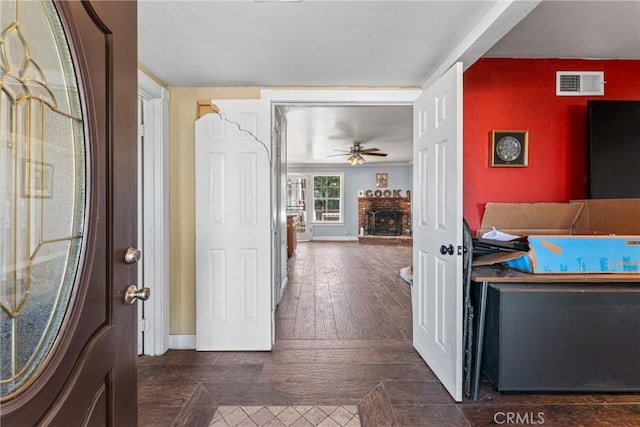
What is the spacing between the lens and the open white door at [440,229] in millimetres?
1820

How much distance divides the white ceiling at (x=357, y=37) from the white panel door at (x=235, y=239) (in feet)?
1.63

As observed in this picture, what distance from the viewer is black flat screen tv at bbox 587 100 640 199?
226cm

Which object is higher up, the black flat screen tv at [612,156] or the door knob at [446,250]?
the black flat screen tv at [612,156]

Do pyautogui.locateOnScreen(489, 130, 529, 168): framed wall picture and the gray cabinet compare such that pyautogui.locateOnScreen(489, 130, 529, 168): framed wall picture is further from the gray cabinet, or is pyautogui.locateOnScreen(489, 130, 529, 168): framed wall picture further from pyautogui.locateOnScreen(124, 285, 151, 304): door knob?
pyautogui.locateOnScreen(124, 285, 151, 304): door knob

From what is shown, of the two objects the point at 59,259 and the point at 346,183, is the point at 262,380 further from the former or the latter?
the point at 346,183

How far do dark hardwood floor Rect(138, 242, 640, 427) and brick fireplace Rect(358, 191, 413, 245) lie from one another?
21.2ft

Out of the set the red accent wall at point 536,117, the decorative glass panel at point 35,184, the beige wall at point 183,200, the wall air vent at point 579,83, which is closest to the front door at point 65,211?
the decorative glass panel at point 35,184

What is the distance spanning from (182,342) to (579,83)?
3.71 m

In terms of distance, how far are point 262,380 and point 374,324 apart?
131 cm

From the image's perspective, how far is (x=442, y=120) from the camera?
6.54 feet

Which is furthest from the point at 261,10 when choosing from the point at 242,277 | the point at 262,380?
the point at 262,380

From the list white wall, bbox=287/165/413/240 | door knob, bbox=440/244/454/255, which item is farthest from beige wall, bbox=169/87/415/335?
white wall, bbox=287/165/413/240

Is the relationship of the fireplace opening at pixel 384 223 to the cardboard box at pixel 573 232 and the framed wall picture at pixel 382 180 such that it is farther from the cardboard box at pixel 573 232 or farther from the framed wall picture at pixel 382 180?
the cardboard box at pixel 573 232

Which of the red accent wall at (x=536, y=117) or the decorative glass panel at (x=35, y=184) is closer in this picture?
the decorative glass panel at (x=35, y=184)
